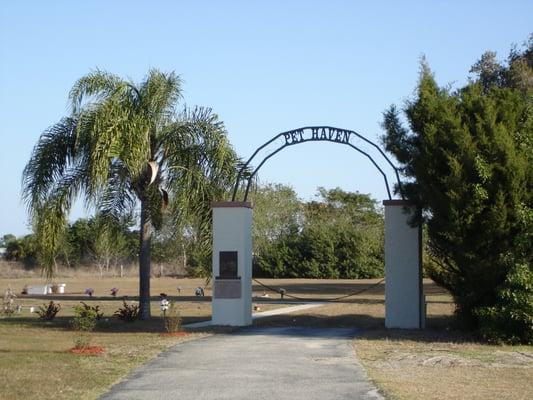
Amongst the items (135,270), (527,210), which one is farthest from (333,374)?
(135,270)

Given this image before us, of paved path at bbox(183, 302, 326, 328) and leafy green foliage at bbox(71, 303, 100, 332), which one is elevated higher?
leafy green foliage at bbox(71, 303, 100, 332)

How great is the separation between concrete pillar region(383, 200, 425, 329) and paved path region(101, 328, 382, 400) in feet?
9.52

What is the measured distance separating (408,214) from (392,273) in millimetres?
1539

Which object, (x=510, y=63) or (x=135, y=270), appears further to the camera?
(x=135, y=270)

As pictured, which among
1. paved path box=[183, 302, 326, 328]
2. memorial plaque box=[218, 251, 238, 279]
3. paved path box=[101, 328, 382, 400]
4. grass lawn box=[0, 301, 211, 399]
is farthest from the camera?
paved path box=[183, 302, 326, 328]

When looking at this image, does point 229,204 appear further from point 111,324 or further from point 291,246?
point 291,246

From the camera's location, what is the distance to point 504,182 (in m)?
16.3

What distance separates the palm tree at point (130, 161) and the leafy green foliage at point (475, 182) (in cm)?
606

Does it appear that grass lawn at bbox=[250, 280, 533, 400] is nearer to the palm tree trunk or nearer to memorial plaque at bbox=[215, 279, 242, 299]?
memorial plaque at bbox=[215, 279, 242, 299]

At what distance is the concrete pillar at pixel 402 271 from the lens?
64.6 feet

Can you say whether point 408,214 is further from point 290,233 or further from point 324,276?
point 290,233

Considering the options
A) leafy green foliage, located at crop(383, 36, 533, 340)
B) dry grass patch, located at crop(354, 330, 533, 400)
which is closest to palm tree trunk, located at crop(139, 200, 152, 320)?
dry grass patch, located at crop(354, 330, 533, 400)

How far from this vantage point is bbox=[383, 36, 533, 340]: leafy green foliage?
53.3 feet

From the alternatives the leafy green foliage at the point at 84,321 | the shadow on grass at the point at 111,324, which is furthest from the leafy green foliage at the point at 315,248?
the leafy green foliage at the point at 84,321
